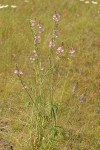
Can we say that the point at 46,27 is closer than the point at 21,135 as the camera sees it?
No

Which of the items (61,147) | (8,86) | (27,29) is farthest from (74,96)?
(27,29)

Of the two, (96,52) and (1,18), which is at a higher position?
(1,18)

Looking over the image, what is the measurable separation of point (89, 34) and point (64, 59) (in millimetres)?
1483

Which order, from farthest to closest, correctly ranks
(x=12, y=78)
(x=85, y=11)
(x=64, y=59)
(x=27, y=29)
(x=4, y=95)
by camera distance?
(x=85, y=11), (x=27, y=29), (x=64, y=59), (x=12, y=78), (x=4, y=95)

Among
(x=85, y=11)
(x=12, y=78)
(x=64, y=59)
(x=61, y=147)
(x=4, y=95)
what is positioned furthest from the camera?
(x=85, y=11)

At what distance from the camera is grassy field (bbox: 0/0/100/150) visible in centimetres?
439

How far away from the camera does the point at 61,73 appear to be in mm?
6125

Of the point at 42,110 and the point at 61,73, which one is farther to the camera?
the point at 61,73

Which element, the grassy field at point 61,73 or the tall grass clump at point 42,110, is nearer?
the tall grass clump at point 42,110

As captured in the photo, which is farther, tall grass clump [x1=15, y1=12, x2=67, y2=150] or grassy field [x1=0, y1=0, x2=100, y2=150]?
grassy field [x1=0, y1=0, x2=100, y2=150]

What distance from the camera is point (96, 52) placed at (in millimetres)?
7035

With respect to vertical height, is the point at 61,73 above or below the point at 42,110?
below

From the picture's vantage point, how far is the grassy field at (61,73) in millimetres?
4387

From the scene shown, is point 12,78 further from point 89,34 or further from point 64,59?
point 89,34
